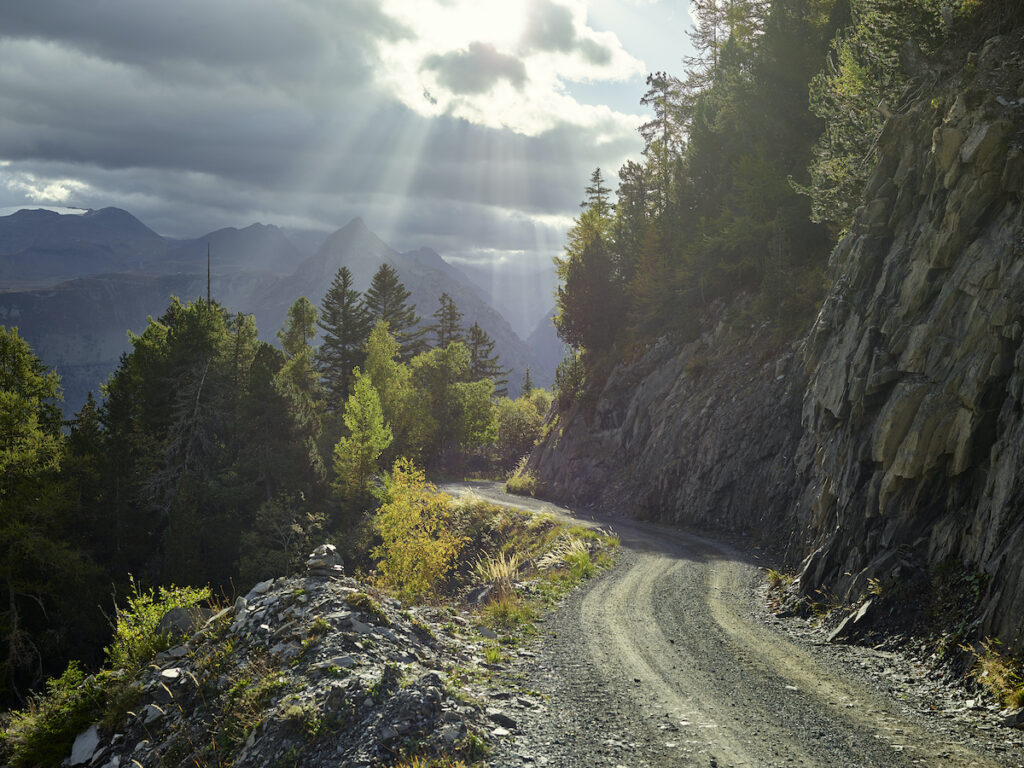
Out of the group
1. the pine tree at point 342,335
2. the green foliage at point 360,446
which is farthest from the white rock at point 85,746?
the pine tree at point 342,335

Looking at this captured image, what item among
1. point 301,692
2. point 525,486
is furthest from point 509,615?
point 525,486

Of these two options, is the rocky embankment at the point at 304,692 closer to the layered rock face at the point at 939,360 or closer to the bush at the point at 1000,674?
the bush at the point at 1000,674

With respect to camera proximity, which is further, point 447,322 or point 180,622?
point 447,322

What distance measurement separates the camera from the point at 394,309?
252 feet

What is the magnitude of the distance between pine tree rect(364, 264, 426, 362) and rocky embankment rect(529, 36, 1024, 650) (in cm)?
5762

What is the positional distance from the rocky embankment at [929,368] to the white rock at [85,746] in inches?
642

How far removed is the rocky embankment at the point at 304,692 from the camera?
8625 millimetres

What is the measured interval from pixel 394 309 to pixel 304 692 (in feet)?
230

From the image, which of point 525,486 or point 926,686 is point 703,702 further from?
point 525,486

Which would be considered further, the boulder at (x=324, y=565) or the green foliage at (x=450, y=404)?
the green foliage at (x=450, y=404)

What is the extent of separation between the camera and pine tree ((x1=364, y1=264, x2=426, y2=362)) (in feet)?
246

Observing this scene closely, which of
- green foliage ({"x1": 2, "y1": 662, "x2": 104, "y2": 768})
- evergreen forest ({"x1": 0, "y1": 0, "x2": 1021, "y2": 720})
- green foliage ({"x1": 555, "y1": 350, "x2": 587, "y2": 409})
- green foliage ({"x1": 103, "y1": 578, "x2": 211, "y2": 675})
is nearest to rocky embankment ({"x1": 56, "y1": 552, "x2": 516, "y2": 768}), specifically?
green foliage ({"x1": 103, "y1": 578, "x2": 211, "y2": 675})

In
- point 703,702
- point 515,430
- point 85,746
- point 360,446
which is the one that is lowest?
point 85,746

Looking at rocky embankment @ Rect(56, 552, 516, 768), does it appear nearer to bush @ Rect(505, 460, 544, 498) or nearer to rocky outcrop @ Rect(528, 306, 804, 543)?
rocky outcrop @ Rect(528, 306, 804, 543)
